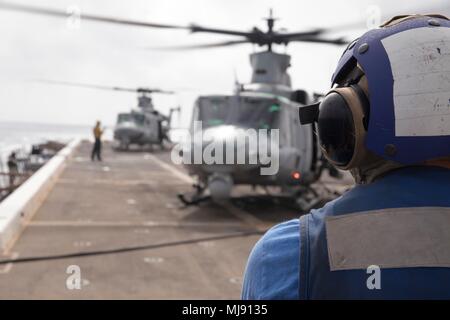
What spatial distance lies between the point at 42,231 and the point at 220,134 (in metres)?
3.29

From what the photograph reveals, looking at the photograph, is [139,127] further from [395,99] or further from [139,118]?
[395,99]

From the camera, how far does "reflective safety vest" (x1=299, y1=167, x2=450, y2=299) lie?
1083 millimetres

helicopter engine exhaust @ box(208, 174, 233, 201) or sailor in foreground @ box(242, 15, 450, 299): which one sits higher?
sailor in foreground @ box(242, 15, 450, 299)

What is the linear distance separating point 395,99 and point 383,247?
1.27ft

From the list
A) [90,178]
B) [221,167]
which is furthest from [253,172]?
[90,178]

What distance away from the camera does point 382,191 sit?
1.18 m

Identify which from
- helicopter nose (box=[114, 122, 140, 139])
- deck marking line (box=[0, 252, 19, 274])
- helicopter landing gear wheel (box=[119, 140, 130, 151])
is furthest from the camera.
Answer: helicopter landing gear wheel (box=[119, 140, 130, 151])

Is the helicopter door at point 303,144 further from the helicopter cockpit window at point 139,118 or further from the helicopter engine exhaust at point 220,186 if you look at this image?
the helicopter cockpit window at point 139,118

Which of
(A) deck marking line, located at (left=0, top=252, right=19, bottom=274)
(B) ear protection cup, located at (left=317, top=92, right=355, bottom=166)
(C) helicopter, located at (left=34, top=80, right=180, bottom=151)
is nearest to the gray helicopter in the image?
(A) deck marking line, located at (left=0, top=252, right=19, bottom=274)

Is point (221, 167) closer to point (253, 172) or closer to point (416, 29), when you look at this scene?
point (253, 172)

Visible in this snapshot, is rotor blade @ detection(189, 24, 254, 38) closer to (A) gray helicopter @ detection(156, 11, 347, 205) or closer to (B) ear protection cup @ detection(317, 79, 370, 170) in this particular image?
(A) gray helicopter @ detection(156, 11, 347, 205)

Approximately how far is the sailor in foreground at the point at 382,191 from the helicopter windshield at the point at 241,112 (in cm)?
837

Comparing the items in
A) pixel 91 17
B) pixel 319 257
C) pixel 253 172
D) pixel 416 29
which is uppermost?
pixel 91 17
